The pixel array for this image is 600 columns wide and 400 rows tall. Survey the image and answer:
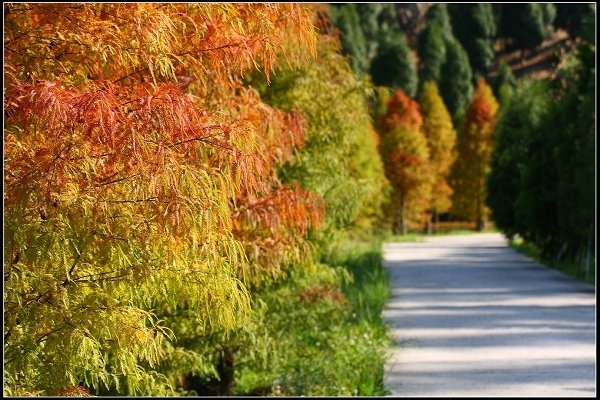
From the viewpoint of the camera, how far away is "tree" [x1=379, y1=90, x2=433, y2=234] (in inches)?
1836

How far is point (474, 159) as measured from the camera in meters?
51.1

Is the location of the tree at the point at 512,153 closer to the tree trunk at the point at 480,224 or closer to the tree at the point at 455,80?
the tree trunk at the point at 480,224

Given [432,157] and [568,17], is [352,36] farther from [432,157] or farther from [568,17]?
[568,17]

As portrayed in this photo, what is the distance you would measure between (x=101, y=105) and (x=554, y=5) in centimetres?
7328

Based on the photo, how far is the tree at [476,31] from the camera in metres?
70.2

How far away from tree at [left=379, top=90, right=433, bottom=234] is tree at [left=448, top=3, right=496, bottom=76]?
23.4m

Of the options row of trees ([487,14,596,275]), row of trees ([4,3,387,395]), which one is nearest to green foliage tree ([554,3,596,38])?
row of trees ([487,14,596,275])

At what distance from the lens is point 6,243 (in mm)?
4523

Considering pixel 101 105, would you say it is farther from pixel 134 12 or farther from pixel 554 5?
pixel 554 5

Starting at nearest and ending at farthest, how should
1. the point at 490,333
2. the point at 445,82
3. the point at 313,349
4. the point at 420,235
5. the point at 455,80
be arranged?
1. the point at 313,349
2. the point at 490,333
3. the point at 420,235
4. the point at 455,80
5. the point at 445,82

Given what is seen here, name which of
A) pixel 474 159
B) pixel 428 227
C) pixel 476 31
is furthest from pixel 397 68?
pixel 428 227

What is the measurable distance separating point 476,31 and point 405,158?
27.3 meters

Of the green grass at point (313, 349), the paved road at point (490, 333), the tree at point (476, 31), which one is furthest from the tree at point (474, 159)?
the green grass at point (313, 349)

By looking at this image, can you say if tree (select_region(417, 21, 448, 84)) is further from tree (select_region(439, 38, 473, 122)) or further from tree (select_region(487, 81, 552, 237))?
tree (select_region(487, 81, 552, 237))
